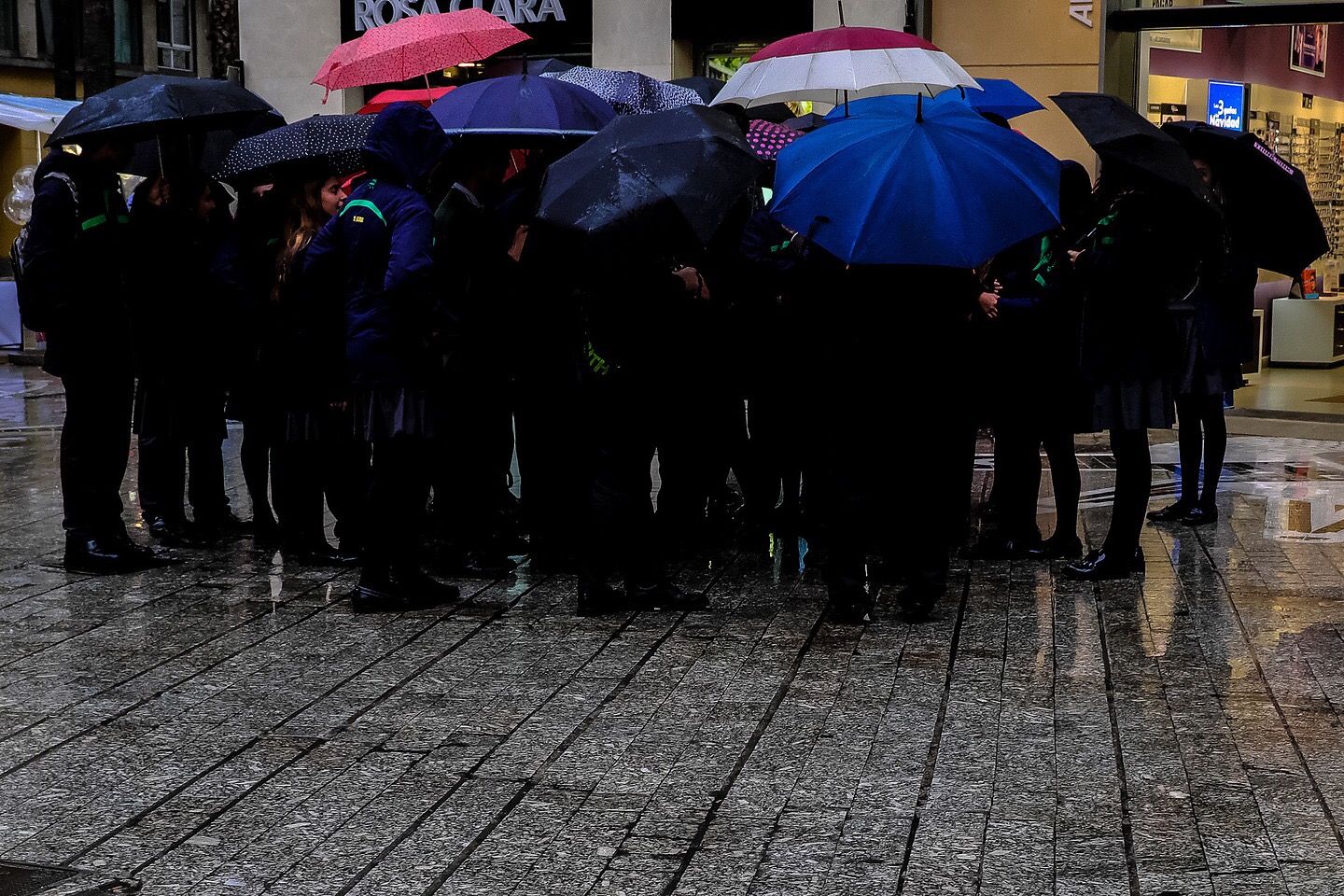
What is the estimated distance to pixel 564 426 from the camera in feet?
25.1

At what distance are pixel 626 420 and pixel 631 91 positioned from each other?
3.48 meters

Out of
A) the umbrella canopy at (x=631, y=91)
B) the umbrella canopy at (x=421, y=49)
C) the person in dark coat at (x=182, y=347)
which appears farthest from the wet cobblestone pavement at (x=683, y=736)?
the umbrella canopy at (x=421, y=49)

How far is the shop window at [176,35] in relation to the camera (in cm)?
3712

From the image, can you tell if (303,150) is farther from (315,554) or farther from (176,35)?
(176,35)

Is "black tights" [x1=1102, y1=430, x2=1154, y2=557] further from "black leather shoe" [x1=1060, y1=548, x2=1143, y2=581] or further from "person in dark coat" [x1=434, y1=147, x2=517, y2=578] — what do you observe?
"person in dark coat" [x1=434, y1=147, x2=517, y2=578]

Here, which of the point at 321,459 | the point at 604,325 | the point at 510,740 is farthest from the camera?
the point at 321,459

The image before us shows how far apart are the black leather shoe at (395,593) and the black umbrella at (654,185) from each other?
1692 mm

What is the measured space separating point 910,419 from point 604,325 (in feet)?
4.26

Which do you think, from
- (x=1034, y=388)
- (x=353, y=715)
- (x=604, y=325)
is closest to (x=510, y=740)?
(x=353, y=715)

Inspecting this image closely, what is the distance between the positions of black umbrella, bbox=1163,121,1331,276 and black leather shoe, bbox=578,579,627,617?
11.2 ft

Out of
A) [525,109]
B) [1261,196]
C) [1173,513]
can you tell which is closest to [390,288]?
[525,109]

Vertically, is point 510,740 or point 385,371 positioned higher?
point 385,371

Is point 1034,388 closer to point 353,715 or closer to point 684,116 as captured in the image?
point 684,116

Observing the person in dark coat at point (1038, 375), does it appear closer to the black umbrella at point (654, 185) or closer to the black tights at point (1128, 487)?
the black tights at point (1128, 487)
